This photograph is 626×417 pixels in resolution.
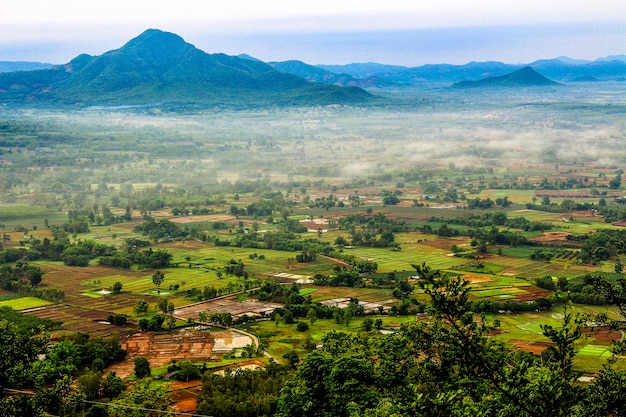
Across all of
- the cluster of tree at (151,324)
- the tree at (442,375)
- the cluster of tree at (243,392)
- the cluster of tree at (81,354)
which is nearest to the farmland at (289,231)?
the cluster of tree at (151,324)

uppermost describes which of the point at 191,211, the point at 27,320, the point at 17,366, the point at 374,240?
the point at 17,366

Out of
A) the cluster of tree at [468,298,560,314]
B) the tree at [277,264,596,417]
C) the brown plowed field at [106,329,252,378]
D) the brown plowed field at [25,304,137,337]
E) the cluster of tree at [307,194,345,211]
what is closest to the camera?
the tree at [277,264,596,417]

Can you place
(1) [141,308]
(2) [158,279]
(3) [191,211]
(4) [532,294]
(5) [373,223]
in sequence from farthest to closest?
(3) [191,211]
(5) [373,223]
(2) [158,279]
(4) [532,294]
(1) [141,308]

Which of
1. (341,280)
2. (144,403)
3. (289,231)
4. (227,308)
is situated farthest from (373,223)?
(144,403)

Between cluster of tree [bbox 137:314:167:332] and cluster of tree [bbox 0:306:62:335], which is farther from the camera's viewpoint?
cluster of tree [bbox 137:314:167:332]

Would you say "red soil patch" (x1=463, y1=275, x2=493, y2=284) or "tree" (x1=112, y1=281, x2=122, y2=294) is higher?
"red soil patch" (x1=463, y1=275, x2=493, y2=284)

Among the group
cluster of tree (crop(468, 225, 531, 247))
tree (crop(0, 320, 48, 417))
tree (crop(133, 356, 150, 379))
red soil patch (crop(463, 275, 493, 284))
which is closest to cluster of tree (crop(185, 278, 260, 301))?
tree (crop(133, 356, 150, 379))

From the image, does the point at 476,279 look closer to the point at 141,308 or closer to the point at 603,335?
the point at 603,335

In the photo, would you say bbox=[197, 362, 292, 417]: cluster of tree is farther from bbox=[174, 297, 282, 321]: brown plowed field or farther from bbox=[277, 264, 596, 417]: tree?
bbox=[174, 297, 282, 321]: brown plowed field

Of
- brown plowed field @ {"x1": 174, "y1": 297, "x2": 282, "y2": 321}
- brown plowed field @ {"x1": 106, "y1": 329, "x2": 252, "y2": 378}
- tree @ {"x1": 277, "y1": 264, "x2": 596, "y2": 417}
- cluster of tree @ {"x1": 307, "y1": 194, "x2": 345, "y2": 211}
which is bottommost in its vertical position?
brown plowed field @ {"x1": 174, "y1": 297, "x2": 282, "y2": 321}
